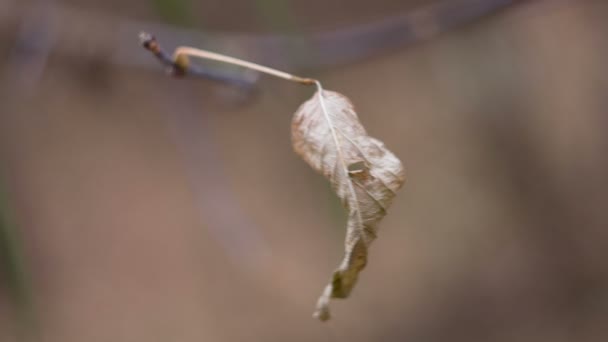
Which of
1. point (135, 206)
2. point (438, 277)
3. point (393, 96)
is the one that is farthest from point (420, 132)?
point (135, 206)

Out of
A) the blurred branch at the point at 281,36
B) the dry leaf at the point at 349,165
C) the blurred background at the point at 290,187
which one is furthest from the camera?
the blurred background at the point at 290,187

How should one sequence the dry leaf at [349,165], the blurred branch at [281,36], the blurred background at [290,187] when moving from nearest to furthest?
the dry leaf at [349,165], the blurred branch at [281,36], the blurred background at [290,187]

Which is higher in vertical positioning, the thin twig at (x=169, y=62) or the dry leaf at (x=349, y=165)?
the thin twig at (x=169, y=62)

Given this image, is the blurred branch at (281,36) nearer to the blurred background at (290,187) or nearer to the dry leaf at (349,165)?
the blurred background at (290,187)

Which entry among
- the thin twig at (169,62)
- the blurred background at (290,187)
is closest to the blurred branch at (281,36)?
the blurred background at (290,187)

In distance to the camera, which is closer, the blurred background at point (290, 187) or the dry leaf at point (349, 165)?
the dry leaf at point (349, 165)

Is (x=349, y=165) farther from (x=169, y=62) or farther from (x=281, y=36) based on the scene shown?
(x=281, y=36)

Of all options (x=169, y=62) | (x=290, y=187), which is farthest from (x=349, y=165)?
(x=290, y=187)
